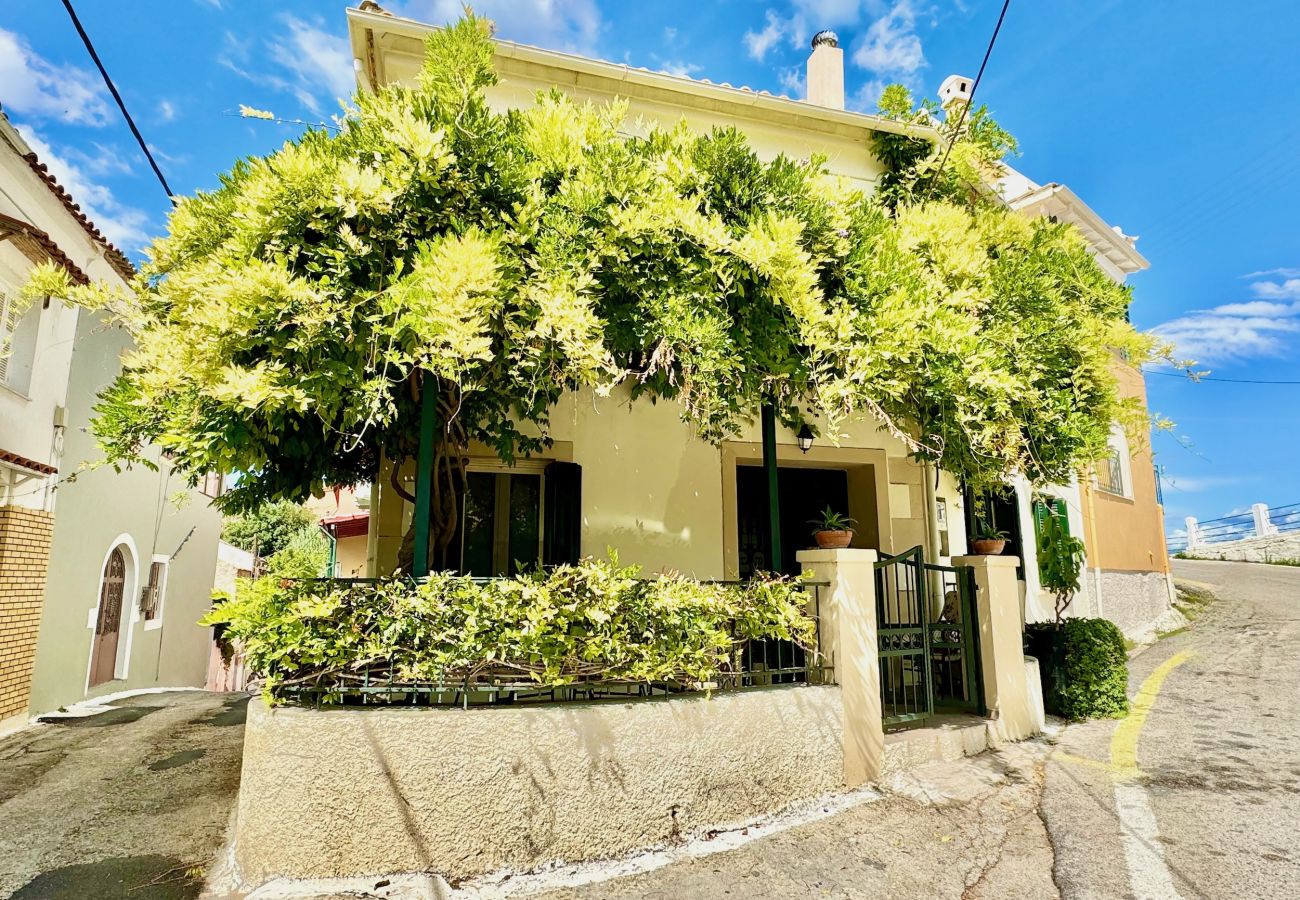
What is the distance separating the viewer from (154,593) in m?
13.9

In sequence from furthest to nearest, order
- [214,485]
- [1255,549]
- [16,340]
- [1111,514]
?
[1255,549]
[214,485]
[1111,514]
[16,340]

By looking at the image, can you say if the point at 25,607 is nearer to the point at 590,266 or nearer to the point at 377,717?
the point at 377,717

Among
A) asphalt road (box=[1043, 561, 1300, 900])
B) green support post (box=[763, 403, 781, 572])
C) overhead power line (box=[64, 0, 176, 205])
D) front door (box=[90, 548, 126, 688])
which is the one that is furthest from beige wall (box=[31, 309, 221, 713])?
asphalt road (box=[1043, 561, 1300, 900])

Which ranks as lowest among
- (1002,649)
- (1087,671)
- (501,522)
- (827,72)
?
(1087,671)

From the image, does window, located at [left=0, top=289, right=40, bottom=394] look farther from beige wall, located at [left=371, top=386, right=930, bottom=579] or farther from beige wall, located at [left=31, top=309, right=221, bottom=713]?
beige wall, located at [left=371, top=386, right=930, bottom=579]

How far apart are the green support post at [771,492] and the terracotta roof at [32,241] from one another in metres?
8.19

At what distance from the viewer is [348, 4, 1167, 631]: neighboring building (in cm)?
697

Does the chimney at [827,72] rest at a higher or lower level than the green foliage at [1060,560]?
higher

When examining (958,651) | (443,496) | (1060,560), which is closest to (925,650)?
(958,651)

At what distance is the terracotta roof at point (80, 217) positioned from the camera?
8.25 meters

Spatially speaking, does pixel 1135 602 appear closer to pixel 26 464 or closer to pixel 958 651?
pixel 958 651

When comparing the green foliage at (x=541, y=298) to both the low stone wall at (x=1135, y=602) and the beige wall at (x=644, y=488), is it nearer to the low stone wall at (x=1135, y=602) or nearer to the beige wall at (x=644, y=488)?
the beige wall at (x=644, y=488)

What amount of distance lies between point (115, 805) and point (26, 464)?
16.3 feet

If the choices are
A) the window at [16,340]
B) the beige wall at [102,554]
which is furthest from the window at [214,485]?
the window at [16,340]
